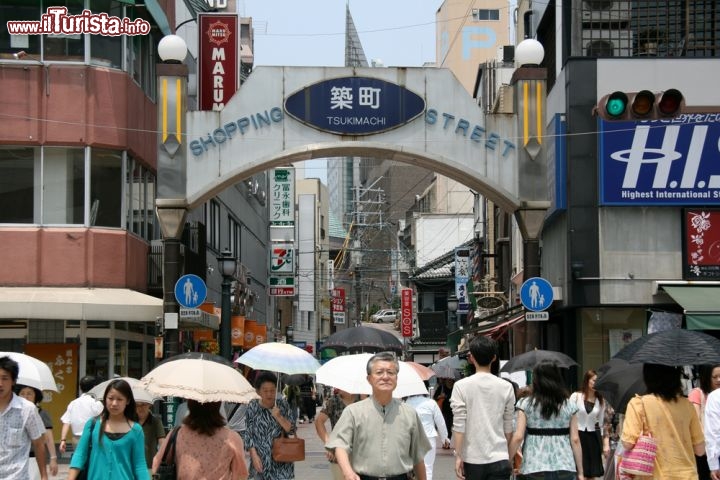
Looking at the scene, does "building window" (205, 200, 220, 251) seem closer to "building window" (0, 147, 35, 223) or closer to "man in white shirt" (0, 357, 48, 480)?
"building window" (0, 147, 35, 223)

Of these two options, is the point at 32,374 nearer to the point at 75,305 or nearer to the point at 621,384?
the point at 621,384

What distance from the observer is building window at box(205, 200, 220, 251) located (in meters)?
42.0

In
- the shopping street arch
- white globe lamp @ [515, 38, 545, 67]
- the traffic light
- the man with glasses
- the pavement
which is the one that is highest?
white globe lamp @ [515, 38, 545, 67]

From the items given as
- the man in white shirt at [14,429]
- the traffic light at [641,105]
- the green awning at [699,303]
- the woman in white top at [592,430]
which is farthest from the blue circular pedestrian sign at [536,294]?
the man in white shirt at [14,429]

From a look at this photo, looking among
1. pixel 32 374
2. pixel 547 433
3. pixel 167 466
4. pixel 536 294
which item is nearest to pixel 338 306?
pixel 536 294

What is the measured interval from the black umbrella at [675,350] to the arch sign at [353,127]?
17339mm

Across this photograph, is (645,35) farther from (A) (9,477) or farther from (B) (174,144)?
(A) (9,477)

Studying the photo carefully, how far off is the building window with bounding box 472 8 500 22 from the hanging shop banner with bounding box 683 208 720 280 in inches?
2519

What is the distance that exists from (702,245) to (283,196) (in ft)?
126

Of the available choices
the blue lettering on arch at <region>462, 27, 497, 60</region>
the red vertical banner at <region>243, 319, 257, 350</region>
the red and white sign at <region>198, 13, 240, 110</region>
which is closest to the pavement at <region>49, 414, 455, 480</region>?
the red and white sign at <region>198, 13, 240, 110</region>

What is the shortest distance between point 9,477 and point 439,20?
83578 millimetres

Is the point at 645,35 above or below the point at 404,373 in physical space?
above

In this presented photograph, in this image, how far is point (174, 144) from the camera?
28.0m

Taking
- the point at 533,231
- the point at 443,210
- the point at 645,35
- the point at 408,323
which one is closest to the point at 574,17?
the point at 645,35
